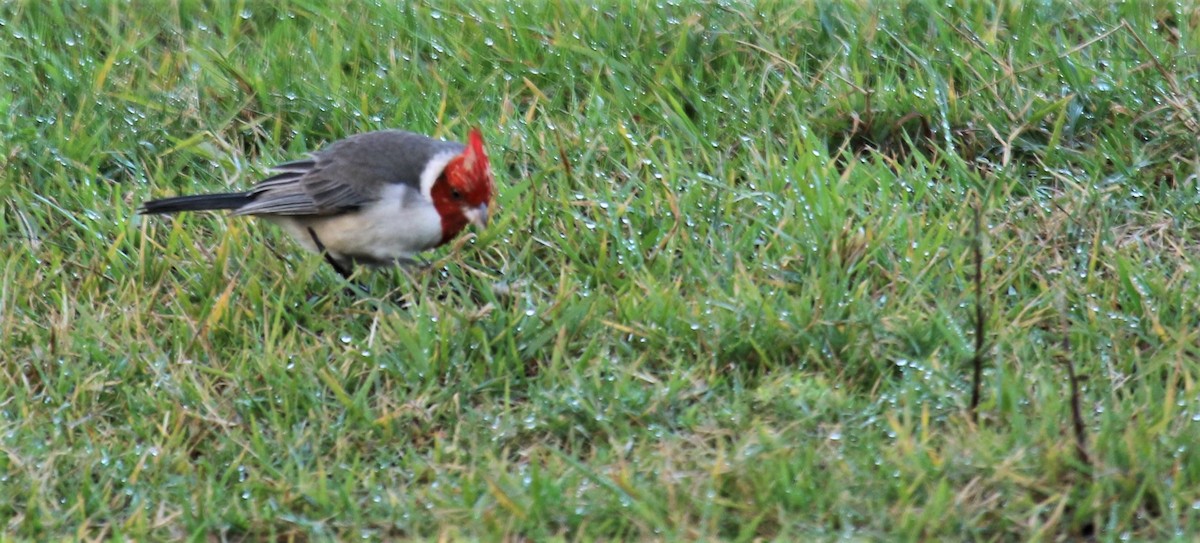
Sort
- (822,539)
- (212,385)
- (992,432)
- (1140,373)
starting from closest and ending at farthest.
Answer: (822,539) < (992,432) < (1140,373) < (212,385)

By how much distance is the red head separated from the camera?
14.4 ft

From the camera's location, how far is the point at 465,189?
4.39 meters

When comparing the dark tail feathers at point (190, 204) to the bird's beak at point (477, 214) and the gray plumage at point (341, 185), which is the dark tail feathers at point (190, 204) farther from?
the bird's beak at point (477, 214)

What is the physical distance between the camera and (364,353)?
4.12 meters

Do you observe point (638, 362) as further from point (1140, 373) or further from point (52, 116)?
point (52, 116)

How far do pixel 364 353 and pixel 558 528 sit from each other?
93 centimetres

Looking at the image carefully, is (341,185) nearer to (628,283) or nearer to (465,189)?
(465,189)

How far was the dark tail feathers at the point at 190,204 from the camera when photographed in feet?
14.7

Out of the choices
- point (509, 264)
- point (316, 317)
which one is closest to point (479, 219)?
point (509, 264)

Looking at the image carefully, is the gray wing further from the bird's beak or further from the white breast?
the bird's beak

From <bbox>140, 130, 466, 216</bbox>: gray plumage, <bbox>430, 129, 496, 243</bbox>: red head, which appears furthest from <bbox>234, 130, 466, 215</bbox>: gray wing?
<bbox>430, 129, 496, 243</bbox>: red head

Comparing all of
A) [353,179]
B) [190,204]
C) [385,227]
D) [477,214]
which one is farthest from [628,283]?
[190,204]

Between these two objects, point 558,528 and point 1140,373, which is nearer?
point 558,528

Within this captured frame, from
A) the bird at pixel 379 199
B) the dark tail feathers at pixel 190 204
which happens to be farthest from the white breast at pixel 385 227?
the dark tail feathers at pixel 190 204
